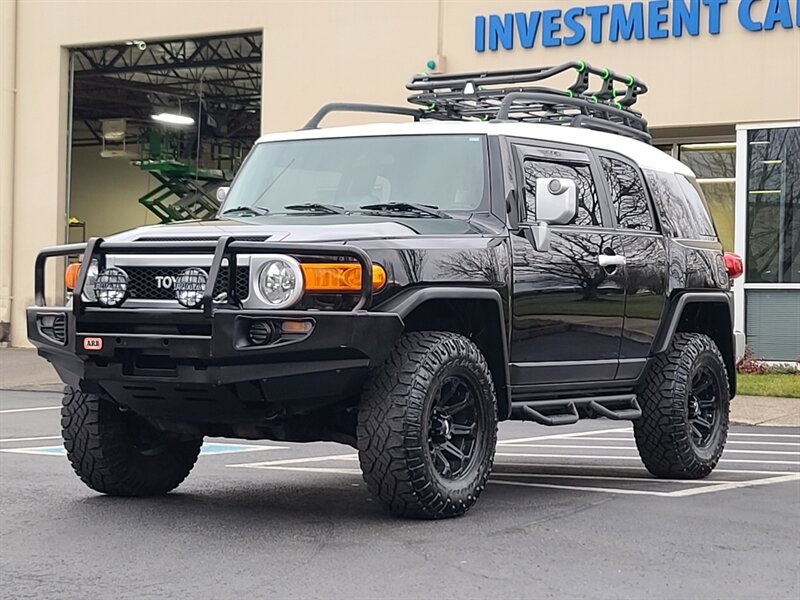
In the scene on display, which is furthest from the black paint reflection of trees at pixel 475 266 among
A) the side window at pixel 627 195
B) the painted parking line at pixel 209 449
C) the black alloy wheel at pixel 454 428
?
the painted parking line at pixel 209 449

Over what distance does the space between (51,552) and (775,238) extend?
604 inches

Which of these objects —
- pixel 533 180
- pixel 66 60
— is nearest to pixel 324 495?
pixel 533 180

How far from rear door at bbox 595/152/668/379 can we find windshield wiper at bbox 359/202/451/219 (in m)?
1.45

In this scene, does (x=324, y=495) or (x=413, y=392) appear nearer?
(x=413, y=392)

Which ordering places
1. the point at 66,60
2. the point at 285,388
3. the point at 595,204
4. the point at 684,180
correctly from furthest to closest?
the point at 66,60, the point at 684,180, the point at 595,204, the point at 285,388

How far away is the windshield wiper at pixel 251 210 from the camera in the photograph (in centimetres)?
800

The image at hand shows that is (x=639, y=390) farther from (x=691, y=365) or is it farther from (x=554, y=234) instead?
(x=554, y=234)

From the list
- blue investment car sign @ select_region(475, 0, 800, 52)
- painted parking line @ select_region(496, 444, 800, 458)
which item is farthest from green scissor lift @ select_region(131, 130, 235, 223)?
painted parking line @ select_region(496, 444, 800, 458)

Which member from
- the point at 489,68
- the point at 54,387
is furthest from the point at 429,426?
the point at 489,68

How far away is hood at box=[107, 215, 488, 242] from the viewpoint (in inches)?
268

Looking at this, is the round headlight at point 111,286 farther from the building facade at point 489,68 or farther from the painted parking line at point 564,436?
the building facade at point 489,68

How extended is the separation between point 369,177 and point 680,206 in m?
2.68

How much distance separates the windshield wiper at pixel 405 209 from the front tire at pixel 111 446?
5.53 ft

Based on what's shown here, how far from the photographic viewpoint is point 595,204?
8.59 m
